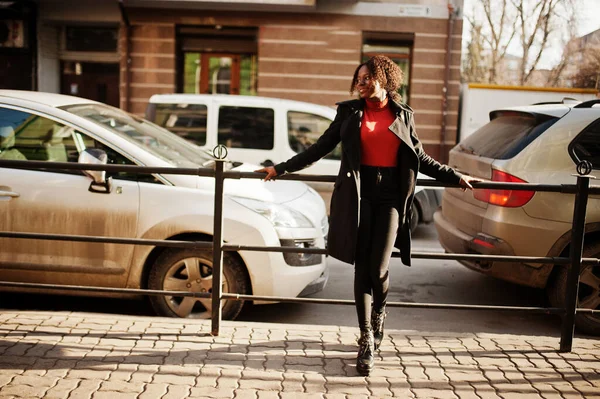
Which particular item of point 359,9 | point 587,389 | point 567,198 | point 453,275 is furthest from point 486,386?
point 359,9

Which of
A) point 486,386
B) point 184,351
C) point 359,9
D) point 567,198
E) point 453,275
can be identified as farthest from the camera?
point 359,9

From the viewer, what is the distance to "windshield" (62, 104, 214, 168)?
5.44 m

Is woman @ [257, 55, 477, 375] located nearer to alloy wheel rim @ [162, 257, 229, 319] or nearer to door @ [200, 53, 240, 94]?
alloy wheel rim @ [162, 257, 229, 319]

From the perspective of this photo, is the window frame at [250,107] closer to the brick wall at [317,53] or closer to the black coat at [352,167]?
the black coat at [352,167]

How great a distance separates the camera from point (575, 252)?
431 centimetres

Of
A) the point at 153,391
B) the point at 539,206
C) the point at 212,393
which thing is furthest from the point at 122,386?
the point at 539,206

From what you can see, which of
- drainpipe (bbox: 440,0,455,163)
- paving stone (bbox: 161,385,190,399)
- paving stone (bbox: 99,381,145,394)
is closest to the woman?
paving stone (bbox: 161,385,190,399)

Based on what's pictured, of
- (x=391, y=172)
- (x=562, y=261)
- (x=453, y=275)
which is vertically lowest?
(x=453, y=275)

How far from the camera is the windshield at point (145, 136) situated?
5441 mm

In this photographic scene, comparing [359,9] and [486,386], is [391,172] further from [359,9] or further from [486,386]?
[359,9]

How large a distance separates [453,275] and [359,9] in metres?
10.3

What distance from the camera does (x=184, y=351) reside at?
4168mm

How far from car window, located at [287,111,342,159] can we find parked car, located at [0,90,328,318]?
156 inches

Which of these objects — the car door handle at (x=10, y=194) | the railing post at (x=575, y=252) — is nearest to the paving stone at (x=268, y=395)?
the railing post at (x=575, y=252)
